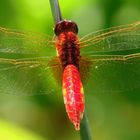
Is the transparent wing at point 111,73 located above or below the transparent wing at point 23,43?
below

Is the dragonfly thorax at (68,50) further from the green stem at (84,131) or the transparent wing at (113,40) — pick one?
the green stem at (84,131)

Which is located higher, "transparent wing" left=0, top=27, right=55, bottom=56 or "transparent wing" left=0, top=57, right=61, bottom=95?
"transparent wing" left=0, top=27, right=55, bottom=56

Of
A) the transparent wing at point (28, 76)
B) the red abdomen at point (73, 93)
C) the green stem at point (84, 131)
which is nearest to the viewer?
the green stem at point (84, 131)

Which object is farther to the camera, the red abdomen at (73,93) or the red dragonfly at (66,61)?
the red dragonfly at (66,61)

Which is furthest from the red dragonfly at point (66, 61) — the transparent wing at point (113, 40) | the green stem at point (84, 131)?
the green stem at point (84, 131)

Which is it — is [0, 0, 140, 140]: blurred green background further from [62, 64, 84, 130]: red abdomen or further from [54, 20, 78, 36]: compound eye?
[62, 64, 84, 130]: red abdomen

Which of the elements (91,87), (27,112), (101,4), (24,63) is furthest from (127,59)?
(27,112)

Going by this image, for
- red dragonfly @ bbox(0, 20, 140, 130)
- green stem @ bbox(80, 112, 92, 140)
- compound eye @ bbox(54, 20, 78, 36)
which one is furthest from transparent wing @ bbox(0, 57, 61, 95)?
green stem @ bbox(80, 112, 92, 140)

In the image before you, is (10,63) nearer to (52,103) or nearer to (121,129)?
(52,103)
